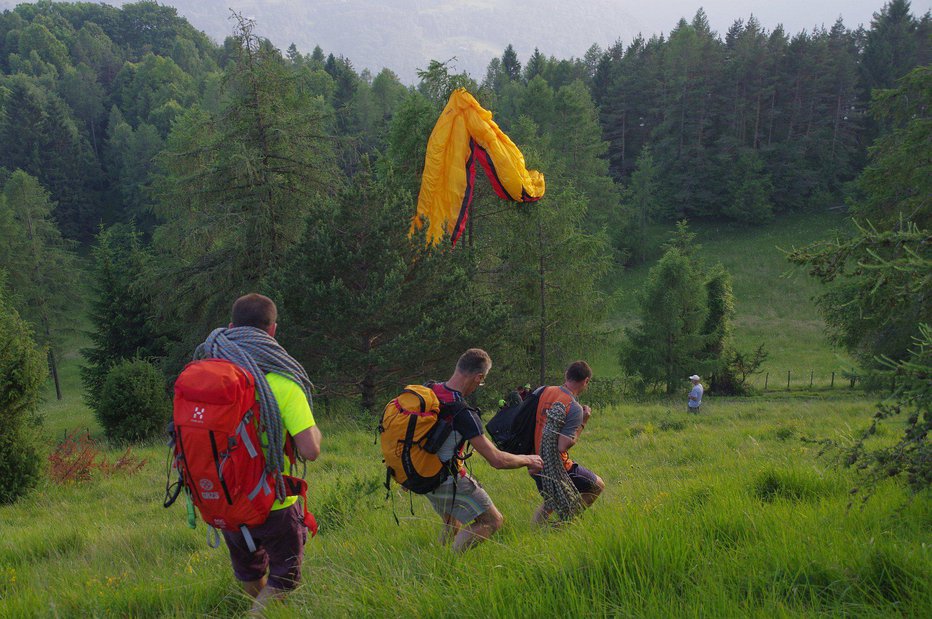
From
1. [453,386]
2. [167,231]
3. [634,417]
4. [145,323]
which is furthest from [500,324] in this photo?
[145,323]

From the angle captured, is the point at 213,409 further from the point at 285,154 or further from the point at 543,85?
the point at 543,85

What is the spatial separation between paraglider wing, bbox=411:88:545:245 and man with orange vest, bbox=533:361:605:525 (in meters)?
12.1

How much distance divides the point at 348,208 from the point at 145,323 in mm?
15883

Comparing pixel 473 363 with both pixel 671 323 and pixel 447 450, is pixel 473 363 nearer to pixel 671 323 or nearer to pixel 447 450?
pixel 447 450

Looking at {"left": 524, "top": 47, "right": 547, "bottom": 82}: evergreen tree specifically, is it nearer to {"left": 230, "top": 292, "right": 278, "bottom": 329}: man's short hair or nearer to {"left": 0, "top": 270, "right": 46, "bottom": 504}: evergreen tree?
{"left": 0, "top": 270, "right": 46, "bottom": 504}: evergreen tree

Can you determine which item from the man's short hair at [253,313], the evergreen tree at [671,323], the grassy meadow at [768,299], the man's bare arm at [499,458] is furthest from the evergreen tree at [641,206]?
the man's short hair at [253,313]

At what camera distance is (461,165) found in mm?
17531

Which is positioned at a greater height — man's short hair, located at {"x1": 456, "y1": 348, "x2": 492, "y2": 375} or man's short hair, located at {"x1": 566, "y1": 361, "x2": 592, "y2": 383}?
man's short hair, located at {"x1": 456, "y1": 348, "x2": 492, "y2": 375}

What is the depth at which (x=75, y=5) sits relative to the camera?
13738 cm

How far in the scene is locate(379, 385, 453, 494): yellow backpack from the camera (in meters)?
3.90

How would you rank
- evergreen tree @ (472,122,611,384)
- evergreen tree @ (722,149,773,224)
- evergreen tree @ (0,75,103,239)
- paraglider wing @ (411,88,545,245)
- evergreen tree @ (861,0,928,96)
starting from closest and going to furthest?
paraglider wing @ (411,88,545,245) → evergreen tree @ (472,122,611,384) → evergreen tree @ (722,149,773,224) → evergreen tree @ (861,0,928,96) → evergreen tree @ (0,75,103,239)

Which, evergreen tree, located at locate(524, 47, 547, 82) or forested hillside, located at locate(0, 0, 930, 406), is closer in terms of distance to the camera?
forested hillside, located at locate(0, 0, 930, 406)

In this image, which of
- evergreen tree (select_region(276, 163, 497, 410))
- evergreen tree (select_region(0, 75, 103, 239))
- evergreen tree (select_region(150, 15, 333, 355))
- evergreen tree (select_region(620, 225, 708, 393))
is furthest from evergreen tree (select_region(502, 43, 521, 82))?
evergreen tree (select_region(276, 163, 497, 410))

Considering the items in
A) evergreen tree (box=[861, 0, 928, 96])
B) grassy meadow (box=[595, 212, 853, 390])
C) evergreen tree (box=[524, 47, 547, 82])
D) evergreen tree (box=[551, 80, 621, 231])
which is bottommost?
grassy meadow (box=[595, 212, 853, 390])
